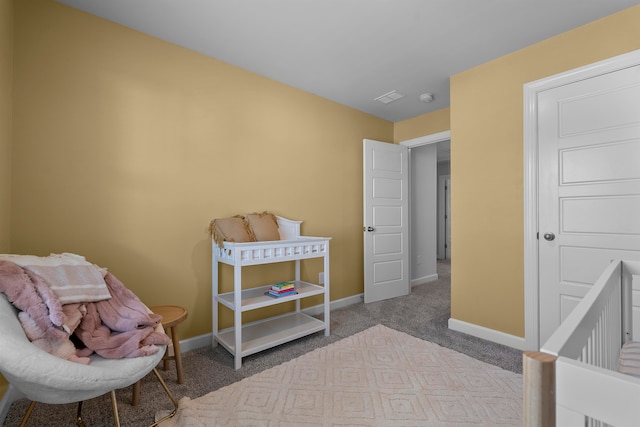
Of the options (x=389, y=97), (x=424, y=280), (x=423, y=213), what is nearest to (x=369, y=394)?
(x=389, y=97)

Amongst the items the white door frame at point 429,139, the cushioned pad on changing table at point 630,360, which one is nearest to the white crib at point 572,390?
the cushioned pad on changing table at point 630,360

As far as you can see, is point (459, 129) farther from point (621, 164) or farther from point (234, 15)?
point (234, 15)

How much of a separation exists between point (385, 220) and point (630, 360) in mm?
2576

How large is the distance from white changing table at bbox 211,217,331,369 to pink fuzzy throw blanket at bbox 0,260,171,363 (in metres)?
0.71

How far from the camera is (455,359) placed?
7.02ft

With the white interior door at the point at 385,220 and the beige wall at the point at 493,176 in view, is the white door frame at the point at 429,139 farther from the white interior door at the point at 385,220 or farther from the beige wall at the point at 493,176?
the beige wall at the point at 493,176

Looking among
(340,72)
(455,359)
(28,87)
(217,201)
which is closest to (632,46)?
(340,72)

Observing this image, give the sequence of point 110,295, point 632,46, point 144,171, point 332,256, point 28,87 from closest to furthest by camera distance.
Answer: point 110,295, point 28,87, point 632,46, point 144,171, point 332,256

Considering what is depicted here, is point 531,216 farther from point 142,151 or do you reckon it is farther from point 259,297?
point 142,151

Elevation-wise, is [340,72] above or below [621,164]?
above

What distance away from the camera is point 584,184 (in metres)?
2.06

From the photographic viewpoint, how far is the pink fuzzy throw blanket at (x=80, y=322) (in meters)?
1.13

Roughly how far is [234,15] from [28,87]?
130cm

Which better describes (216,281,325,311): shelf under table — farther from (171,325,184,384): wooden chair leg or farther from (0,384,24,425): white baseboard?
(0,384,24,425): white baseboard
